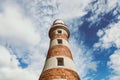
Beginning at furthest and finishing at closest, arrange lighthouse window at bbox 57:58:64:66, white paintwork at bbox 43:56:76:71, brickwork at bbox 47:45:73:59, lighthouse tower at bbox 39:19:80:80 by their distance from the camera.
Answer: brickwork at bbox 47:45:73:59
lighthouse window at bbox 57:58:64:66
white paintwork at bbox 43:56:76:71
lighthouse tower at bbox 39:19:80:80

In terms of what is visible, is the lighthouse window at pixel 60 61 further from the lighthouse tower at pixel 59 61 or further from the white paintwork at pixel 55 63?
the white paintwork at pixel 55 63

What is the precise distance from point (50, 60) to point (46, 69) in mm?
1034

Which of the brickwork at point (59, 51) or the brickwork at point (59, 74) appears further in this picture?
the brickwork at point (59, 51)

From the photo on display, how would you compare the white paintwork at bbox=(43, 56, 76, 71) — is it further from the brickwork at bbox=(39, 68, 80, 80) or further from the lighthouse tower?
the brickwork at bbox=(39, 68, 80, 80)

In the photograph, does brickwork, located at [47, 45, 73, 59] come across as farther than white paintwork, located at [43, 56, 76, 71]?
Yes

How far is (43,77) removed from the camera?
1695 cm

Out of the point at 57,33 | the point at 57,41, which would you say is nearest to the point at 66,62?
the point at 57,41

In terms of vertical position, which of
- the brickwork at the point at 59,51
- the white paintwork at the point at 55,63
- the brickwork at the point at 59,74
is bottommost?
the brickwork at the point at 59,74

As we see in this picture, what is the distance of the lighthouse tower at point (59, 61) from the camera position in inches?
648

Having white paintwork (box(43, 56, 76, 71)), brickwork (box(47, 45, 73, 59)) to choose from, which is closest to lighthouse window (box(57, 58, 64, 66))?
white paintwork (box(43, 56, 76, 71))

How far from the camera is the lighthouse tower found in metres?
16.5

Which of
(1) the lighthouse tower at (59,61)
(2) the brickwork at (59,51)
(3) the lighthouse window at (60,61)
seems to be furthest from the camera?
(2) the brickwork at (59,51)

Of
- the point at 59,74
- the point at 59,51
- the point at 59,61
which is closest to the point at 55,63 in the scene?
the point at 59,61

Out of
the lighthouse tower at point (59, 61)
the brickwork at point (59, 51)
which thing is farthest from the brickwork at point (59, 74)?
the brickwork at point (59, 51)
